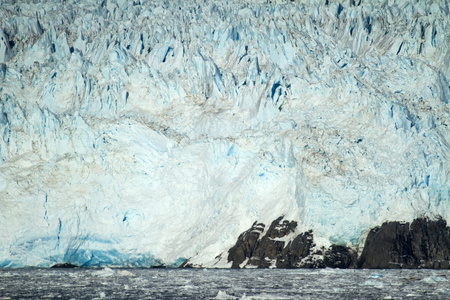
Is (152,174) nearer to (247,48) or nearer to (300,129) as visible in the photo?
(300,129)

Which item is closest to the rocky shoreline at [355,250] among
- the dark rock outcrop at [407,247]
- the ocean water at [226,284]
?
the dark rock outcrop at [407,247]

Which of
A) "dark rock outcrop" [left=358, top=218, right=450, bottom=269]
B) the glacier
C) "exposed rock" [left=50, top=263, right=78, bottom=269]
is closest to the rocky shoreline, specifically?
"dark rock outcrop" [left=358, top=218, right=450, bottom=269]

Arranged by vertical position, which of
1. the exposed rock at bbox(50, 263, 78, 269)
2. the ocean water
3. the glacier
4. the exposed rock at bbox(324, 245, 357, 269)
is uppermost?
the glacier

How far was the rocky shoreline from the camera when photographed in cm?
4219

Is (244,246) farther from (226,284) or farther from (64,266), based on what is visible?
(64,266)

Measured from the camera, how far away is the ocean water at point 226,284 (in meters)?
27.9

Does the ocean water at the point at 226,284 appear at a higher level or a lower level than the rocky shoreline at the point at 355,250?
lower

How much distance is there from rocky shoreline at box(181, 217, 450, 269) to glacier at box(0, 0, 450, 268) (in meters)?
0.87

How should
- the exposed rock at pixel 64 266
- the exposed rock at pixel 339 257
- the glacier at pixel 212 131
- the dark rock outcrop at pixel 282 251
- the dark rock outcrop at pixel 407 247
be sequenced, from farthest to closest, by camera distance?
the exposed rock at pixel 64 266 < the glacier at pixel 212 131 < the dark rock outcrop at pixel 282 251 < the exposed rock at pixel 339 257 < the dark rock outcrop at pixel 407 247

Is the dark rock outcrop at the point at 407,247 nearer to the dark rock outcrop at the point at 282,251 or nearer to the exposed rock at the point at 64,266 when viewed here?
the dark rock outcrop at the point at 282,251

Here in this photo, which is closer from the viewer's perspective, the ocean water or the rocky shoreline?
the ocean water

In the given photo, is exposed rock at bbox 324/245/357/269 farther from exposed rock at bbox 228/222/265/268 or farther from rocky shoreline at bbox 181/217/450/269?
exposed rock at bbox 228/222/265/268

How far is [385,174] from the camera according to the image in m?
46.2

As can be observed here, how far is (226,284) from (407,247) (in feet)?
51.1
